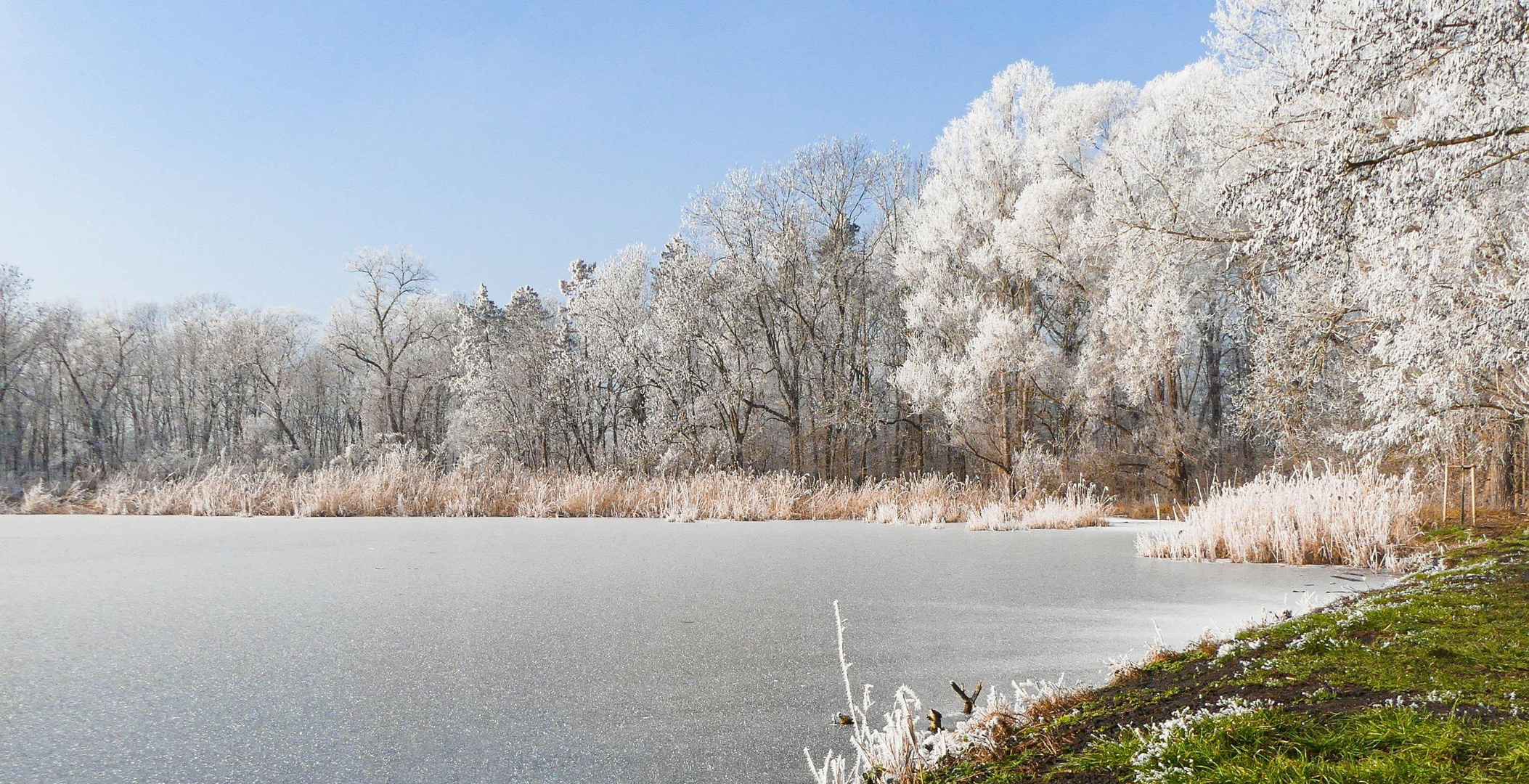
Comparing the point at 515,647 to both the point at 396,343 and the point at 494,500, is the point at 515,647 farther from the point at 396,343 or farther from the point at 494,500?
the point at 396,343

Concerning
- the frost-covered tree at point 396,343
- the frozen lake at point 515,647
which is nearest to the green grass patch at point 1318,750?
the frozen lake at point 515,647

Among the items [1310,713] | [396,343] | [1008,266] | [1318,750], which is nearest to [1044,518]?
[1008,266]

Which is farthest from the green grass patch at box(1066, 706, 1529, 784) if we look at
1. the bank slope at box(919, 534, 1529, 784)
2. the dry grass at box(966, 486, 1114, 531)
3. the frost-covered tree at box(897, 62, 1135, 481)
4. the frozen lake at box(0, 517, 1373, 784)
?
the frost-covered tree at box(897, 62, 1135, 481)

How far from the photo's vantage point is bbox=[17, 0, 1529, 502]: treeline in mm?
6184

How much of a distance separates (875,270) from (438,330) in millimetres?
17983

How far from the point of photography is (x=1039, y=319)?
1884cm

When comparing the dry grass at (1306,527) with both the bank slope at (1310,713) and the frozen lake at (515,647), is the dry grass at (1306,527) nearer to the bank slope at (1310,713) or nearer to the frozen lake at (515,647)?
the frozen lake at (515,647)

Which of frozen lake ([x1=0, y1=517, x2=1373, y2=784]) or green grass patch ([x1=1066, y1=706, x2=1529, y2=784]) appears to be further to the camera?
frozen lake ([x1=0, y1=517, x2=1373, y2=784])

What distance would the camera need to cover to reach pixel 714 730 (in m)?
2.21

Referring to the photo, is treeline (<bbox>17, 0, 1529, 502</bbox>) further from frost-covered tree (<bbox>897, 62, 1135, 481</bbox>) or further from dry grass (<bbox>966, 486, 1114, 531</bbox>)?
dry grass (<bbox>966, 486, 1114, 531</bbox>)

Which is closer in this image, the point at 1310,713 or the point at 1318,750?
the point at 1318,750

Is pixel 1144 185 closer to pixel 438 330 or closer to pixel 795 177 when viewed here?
pixel 795 177

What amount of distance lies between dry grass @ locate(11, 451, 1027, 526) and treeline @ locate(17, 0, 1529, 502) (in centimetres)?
421

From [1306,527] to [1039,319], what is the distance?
13030mm
